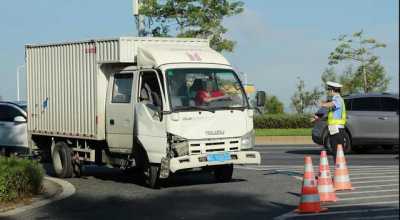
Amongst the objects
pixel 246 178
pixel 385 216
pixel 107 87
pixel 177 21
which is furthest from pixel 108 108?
pixel 177 21

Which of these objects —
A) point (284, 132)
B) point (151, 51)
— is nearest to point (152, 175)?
point (151, 51)

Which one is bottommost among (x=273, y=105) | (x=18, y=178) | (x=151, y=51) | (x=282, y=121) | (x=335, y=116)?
(x=18, y=178)

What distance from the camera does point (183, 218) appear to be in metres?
10.6

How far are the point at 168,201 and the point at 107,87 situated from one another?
3.72 m

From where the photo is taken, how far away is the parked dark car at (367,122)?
71.3ft

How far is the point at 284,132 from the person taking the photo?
34.6 metres

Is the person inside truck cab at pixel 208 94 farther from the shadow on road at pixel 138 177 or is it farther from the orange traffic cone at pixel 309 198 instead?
the orange traffic cone at pixel 309 198

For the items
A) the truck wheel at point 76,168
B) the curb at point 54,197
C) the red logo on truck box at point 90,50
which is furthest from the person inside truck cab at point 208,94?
the truck wheel at point 76,168

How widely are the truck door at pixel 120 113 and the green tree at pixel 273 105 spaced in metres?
38.7

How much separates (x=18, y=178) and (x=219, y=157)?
3.41m

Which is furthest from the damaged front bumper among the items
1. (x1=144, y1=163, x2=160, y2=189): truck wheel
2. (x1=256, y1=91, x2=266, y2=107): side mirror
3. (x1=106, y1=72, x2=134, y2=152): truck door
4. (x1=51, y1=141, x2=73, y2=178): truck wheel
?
(x1=51, y1=141, x2=73, y2=178): truck wheel

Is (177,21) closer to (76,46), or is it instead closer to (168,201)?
(76,46)

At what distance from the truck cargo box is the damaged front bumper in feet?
8.26

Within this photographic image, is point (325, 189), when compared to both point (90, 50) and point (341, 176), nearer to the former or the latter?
point (341, 176)
